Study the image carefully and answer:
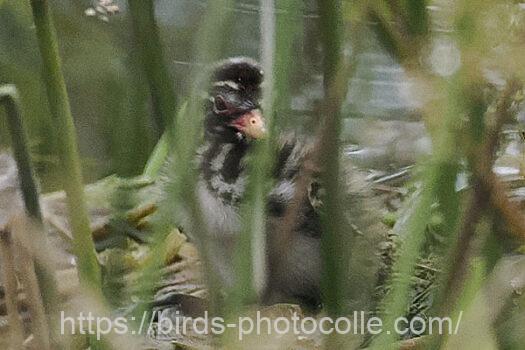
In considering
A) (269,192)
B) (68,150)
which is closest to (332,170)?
(269,192)

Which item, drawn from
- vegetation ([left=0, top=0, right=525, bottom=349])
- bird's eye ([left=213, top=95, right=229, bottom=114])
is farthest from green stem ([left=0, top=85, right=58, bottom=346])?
bird's eye ([left=213, top=95, right=229, bottom=114])

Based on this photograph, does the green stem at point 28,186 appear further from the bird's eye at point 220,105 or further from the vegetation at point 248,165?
the bird's eye at point 220,105

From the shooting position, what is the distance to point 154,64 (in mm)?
411

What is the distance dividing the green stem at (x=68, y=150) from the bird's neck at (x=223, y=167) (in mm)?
66

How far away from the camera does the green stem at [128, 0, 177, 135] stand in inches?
15.9

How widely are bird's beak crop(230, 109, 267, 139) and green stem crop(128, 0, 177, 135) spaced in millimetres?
37

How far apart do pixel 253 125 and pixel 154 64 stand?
61 millimetres

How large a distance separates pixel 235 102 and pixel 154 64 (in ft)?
0.15

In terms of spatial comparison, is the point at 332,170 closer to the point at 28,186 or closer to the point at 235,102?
the point at 235,102

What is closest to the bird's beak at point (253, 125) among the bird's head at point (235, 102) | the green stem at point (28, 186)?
the bird's head at point (235, 102)

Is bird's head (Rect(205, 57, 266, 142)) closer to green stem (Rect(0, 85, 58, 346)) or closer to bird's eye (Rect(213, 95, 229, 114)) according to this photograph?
bird's eye (Rect(213, 95, 229, 114))

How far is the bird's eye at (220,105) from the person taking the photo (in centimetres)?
Answer: 41

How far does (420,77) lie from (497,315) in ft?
0.43

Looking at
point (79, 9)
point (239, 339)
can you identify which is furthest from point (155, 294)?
point (79, 9)
